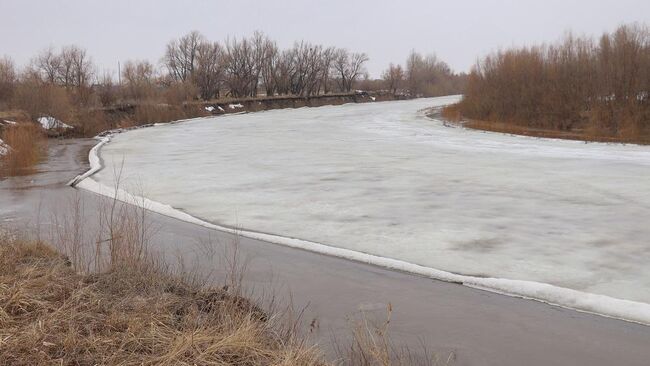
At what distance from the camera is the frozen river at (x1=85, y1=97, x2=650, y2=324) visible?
7215mm

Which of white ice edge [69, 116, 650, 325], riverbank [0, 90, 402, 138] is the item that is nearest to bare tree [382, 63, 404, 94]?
riverbank [0, 90, 402, 138]

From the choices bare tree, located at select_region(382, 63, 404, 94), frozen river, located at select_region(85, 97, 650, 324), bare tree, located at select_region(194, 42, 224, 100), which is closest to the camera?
frozen river, located at select_region(85, 97, 650, 324)

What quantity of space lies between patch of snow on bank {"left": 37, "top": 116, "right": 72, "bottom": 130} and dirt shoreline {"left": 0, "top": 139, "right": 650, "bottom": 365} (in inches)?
1079

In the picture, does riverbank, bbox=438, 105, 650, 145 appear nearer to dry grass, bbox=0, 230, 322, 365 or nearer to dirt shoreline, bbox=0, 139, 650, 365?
dirt shoreline, bbox=0, 139, 650, 365

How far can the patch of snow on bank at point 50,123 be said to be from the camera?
3334 cm

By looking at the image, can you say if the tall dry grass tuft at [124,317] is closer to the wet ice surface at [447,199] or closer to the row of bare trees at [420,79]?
the wet ice surface at [447,199]

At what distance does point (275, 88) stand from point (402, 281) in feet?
244

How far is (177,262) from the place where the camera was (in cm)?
747

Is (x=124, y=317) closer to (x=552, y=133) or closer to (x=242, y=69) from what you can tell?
(x=552, y=133)

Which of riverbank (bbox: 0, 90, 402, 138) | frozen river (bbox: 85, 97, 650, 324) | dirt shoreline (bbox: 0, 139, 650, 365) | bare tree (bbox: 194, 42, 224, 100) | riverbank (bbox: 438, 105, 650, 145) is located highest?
bare tree (bbox: 194, 42, 224, 100)

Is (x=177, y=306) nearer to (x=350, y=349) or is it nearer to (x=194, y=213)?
(x=350, y=349)

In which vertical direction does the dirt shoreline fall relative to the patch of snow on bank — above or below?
below

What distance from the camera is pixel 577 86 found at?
28.8m

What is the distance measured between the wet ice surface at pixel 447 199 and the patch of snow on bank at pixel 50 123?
14.7 meters
